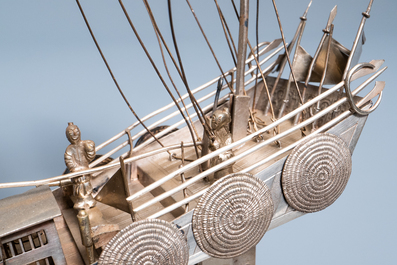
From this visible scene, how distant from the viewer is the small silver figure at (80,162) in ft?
6.46

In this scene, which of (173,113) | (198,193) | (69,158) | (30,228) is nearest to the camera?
(30,228)

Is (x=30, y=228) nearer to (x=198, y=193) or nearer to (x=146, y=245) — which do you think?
(x=146, y=245)

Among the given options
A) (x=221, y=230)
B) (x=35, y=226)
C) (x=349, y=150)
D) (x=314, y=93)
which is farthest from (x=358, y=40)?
(x=35, y=226)

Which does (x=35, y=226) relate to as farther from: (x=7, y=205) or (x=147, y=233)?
(x=147, y=233)

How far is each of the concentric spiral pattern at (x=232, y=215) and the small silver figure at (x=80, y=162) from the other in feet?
1.82

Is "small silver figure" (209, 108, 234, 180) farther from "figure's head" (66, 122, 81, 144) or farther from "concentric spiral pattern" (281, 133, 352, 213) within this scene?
"figure's head" (66, 122, 81, 144)

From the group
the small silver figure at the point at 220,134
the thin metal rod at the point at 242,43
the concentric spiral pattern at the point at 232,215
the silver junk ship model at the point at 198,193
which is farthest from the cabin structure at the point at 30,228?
the thin metal rod at the point at 242,43

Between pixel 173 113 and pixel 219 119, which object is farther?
pixel 173 113

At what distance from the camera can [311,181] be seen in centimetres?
212

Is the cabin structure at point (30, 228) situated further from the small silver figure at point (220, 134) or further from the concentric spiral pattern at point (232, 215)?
the small silver figure at point (220, 134)

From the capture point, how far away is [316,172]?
6.92 ft

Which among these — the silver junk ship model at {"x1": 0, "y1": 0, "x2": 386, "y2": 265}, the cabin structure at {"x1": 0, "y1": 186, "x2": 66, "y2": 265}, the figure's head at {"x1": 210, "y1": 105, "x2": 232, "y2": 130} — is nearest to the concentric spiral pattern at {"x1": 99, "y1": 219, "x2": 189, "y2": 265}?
the silver junk ship model at {"x1": 0, "y1": 0, "x2": 386, "y2": 265}

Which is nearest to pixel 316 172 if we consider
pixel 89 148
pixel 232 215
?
pixel 232 215

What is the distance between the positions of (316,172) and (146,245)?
0.94 meters
